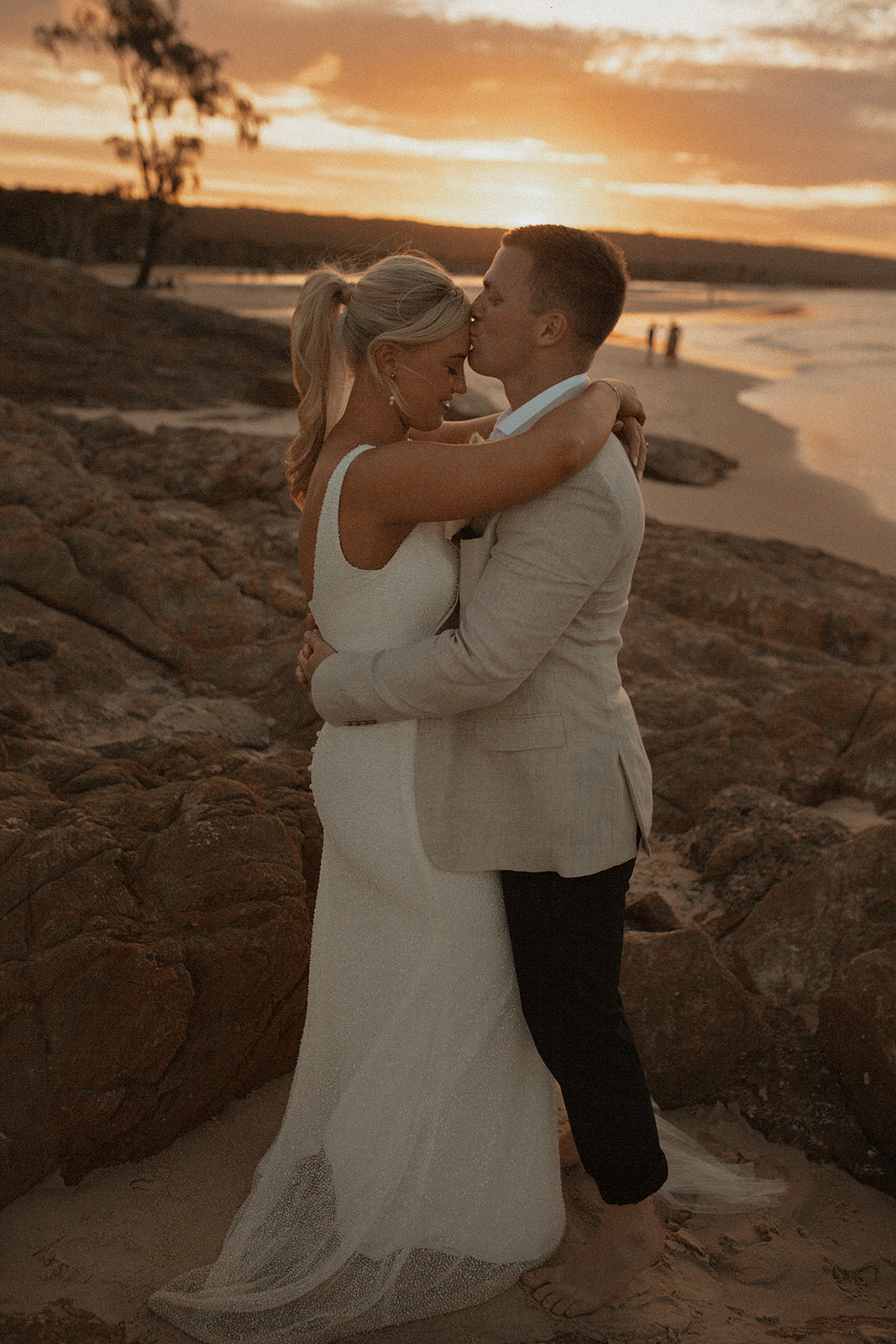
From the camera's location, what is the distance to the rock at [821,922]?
3465 millimetres


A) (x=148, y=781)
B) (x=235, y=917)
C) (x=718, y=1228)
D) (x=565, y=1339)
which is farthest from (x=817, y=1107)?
(x=148, y=781)

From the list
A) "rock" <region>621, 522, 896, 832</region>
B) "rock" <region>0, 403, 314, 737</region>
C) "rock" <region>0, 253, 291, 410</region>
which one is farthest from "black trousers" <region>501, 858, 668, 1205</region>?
"rock" <region>0, 253, 291, 410</region>

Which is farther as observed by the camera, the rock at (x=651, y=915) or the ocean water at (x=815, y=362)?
the ocean water at (x=815, y=362)

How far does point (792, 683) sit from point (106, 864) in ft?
14.1

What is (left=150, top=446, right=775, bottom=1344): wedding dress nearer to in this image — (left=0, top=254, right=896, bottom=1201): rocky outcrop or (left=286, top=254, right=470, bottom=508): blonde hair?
(left=286, top=254, right=470, bottom=508): blonde hair

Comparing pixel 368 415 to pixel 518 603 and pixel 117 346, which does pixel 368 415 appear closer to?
pixel 518 603

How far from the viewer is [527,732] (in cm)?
223

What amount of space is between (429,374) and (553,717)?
79 cm

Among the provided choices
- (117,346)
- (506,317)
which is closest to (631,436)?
(506,317)

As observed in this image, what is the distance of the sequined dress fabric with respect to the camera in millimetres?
2334

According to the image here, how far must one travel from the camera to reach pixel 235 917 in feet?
9.61

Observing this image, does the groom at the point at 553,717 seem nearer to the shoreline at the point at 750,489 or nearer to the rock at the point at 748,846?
the rock at the point at 748,846

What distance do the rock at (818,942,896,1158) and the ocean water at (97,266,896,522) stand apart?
12.0 meters

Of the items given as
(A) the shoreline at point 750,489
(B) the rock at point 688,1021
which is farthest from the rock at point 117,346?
(B) the rock at point 688,1021
